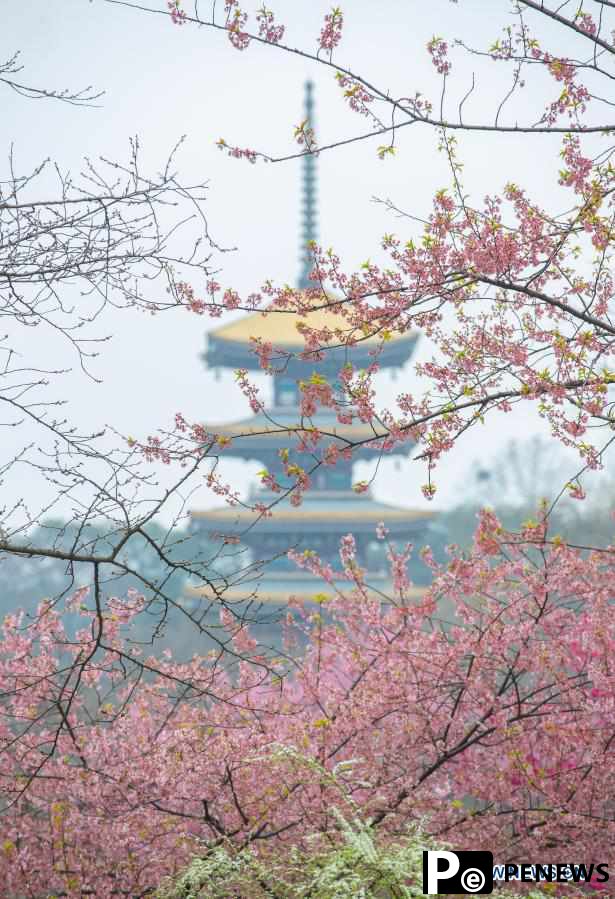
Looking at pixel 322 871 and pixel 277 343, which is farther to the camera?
pixel 277 343

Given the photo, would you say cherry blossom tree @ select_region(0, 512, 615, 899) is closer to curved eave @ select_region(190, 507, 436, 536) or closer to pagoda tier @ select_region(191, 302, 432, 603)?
pagoda tier @ select_region(191, 302, 432, 603)

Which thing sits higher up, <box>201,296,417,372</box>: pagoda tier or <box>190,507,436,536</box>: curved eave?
<box>201,296,417,372</box>: pagoda tier

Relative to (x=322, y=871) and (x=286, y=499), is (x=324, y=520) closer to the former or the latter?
(x=286, y=499)

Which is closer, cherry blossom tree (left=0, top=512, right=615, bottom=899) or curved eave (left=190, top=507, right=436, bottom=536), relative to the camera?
cherry blossom tree (left=0, top=512, right=615, bottom=899)

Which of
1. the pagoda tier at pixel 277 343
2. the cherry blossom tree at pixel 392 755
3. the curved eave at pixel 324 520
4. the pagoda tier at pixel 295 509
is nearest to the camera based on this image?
the cherry blossom tree at pixel 392 755

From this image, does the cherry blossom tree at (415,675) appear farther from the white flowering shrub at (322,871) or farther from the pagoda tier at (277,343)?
the pagoda tier at (277,343)

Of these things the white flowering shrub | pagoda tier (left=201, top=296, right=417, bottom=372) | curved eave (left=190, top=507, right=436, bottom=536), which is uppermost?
pagoda tier (left=201, top=296, right=417, bottom=372)

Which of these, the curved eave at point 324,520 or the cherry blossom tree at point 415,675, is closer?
the cherry blossom tree at point 415,675

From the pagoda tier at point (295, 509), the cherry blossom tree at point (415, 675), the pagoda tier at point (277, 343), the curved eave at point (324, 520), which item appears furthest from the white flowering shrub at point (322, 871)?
the curved eave at point (324, 520)

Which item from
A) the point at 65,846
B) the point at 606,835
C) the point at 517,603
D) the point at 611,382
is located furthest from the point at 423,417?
the point at 65,846

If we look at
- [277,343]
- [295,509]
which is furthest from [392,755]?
[295,509]

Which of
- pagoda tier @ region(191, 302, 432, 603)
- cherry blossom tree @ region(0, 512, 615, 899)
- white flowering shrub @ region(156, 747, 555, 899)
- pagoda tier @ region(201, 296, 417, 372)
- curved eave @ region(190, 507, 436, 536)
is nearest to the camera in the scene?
white flowering shrub @ region(156, 747, 555, 899)

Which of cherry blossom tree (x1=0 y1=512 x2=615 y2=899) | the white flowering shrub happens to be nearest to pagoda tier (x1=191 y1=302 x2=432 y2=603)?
cherry blossom tree (x1=0 y1=512 x2=615 y2=899)

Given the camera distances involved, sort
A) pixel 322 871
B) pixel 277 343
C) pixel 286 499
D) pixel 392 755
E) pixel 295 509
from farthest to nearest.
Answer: pixel 286 499 → pixel 295 509 → pixel 277 343 → pixel 392 755 → pixel 322 871
